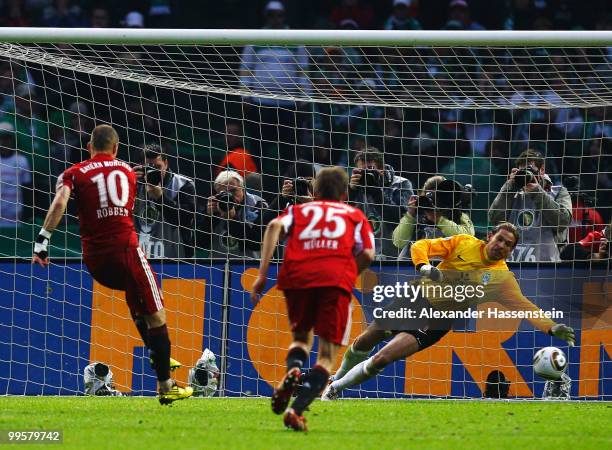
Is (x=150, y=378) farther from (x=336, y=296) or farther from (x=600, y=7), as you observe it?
(x=600, y=7)

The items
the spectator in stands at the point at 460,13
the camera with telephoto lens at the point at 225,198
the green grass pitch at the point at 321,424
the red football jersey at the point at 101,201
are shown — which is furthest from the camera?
the spectator in stands at the point at 460,13

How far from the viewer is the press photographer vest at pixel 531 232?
38.9ft

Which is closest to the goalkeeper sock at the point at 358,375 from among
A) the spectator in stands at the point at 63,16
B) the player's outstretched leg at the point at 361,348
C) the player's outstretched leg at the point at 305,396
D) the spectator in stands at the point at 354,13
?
the player's outstretched leg at the point at 361,348

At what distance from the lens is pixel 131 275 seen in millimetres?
9086

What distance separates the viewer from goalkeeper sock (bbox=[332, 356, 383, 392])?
10.5 metres

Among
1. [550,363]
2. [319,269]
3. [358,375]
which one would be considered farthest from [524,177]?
[319,269]

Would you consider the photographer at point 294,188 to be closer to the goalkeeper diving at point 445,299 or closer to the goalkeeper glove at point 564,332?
the goalkeeper diving at point 445,299

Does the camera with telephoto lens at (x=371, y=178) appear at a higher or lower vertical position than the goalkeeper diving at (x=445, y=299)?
higher

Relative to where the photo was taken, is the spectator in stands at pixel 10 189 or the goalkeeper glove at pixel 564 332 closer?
the goalkeeper glove at pixel 564 332

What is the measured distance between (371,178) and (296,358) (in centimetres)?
440

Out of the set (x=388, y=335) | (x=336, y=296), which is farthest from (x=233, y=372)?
(x=336, y=296)

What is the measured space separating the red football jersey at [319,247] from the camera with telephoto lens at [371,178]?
12.6 ft

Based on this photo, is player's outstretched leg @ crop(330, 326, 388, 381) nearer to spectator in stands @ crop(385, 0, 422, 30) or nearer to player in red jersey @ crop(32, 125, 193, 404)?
player in red jersey @ crop(32, 125, 193, 404)

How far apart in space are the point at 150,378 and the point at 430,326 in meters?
2.93
